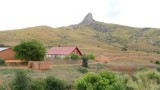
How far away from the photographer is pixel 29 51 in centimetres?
6462

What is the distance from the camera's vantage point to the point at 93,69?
228 feet

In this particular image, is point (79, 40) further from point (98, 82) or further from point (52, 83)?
point (98, 82)

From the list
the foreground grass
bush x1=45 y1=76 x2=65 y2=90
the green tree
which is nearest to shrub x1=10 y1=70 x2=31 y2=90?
bush x1=45 y1=76 x2=65 y2=90

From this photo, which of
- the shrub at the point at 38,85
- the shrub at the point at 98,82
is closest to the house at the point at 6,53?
the shrub at the point at 38,85

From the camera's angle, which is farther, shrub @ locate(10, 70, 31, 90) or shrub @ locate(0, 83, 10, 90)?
shrub @ locate(0, 83, 10, 90)

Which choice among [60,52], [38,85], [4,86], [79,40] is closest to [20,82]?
[38,85]

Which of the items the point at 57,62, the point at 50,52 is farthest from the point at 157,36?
the point at 57,62

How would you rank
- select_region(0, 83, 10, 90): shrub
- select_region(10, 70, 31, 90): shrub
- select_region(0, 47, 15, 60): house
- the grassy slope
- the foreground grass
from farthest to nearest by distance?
1. the grassy slope
2. select_region(0, 47, 15, 60): house
3. the foreground grass
4. select_region(0, 83, 10, 90): shrub
5. select_region(10, 70, 31, 90): shrub

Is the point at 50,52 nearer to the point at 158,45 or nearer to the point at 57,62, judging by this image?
the point at 57,62

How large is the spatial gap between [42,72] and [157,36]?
14096 cm

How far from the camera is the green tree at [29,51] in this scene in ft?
212

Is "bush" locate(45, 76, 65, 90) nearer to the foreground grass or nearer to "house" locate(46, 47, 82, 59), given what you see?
the foreground grass

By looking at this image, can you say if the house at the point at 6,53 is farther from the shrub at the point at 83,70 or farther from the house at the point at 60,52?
the shrub at the point at 83,70

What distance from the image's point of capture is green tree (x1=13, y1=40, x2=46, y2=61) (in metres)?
64.7
